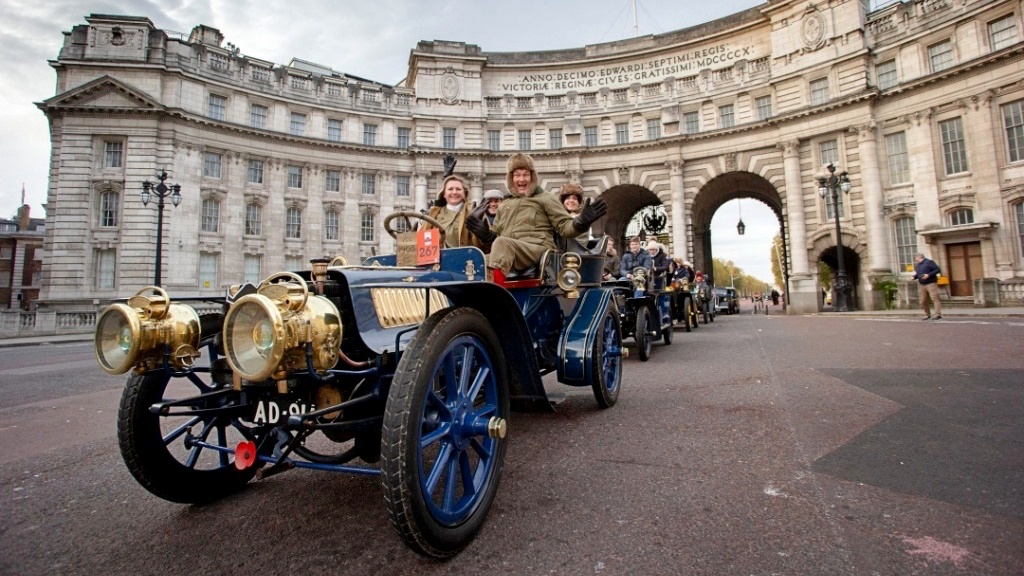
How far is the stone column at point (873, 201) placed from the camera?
24.7 meters

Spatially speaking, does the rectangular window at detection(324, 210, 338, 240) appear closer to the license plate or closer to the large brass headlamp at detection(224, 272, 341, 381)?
the license plate

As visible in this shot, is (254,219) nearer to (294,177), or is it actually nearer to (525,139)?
(294,177)

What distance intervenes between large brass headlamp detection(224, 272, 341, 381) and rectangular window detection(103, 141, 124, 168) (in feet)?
114

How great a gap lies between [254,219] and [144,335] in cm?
3202

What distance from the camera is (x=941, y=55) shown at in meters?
23.8

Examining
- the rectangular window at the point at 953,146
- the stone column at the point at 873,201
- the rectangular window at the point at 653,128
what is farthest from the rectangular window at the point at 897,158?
the rectangular window at the point at 653,128

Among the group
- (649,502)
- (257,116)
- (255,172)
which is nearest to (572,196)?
(649,502)

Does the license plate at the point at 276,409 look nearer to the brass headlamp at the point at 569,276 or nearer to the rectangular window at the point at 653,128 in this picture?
the brass headlamp at the point at 569,276

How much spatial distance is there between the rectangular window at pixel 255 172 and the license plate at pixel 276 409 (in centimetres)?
3309

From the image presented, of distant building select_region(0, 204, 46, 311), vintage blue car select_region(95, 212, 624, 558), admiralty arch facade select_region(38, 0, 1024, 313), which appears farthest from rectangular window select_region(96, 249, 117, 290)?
distant building select_region(0, 204, 46, 311)

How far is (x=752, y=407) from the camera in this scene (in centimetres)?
413

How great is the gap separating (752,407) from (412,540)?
11.6ft

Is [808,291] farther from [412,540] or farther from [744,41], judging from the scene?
[412,540]

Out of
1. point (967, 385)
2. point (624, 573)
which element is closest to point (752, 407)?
point (967, 385)
